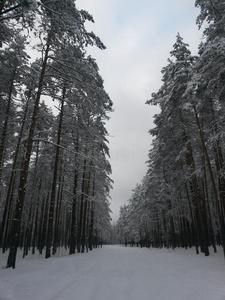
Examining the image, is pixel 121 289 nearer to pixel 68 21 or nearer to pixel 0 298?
pixel 0 298

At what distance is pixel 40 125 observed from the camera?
15867mm

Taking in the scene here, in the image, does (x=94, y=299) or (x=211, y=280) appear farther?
(x=211, y=280)

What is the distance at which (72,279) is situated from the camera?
23.2ft

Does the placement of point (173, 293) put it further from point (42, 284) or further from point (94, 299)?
point (42, 284)

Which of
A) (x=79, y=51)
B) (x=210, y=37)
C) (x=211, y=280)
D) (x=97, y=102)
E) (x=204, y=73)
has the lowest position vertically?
(x=211, y=280)

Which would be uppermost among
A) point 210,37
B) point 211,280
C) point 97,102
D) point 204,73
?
point 210,37

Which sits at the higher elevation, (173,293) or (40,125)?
(40,125)

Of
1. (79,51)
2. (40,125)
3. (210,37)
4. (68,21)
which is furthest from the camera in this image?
(40,125)

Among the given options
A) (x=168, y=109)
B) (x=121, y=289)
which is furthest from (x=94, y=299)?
(x=168, y=109)

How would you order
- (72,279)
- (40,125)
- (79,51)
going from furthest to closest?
(40,125) → (79,51) → (72,279)

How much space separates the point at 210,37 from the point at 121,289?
470 inches

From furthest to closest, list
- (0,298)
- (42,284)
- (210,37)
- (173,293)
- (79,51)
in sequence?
(210,37) → (79,51) → (42,284) → (173,293) → (0,298)

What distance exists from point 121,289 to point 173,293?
1363 millimetres

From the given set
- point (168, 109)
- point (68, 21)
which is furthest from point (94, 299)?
point (168, 109)
